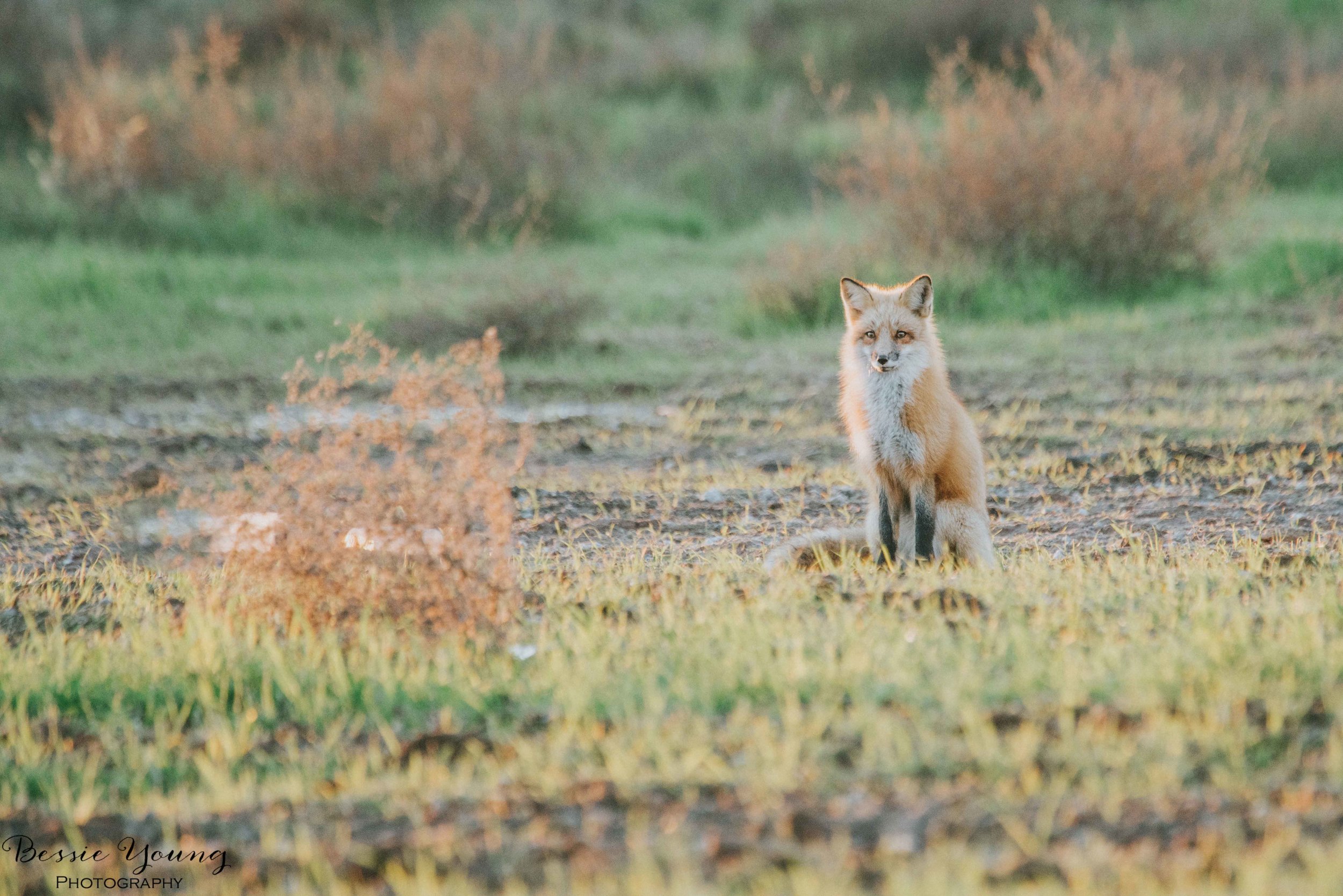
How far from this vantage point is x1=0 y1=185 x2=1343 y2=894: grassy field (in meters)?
2.60

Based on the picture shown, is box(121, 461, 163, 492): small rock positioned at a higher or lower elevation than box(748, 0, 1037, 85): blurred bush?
lower

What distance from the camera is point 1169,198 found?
11602mm

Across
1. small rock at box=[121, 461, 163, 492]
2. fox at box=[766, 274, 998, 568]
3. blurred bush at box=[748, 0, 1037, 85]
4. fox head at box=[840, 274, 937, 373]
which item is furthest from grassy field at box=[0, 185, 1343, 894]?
blurred bush at box=[748, 0, 1037, 85]

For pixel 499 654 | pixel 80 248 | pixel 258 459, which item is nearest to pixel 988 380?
pixel 258 459

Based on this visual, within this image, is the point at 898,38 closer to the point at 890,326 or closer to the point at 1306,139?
the point at 1306,139

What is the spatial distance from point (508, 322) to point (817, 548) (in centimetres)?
613

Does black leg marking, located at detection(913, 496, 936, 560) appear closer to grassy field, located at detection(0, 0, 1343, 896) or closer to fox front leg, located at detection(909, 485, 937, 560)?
fox front leg, located at detection(909, 485, 937, 560)

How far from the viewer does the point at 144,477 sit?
23.4 feet

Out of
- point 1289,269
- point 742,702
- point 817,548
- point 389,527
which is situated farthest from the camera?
point 1289,269

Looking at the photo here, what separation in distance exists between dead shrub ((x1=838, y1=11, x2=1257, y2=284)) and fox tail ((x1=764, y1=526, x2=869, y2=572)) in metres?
7.22

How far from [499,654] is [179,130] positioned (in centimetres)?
1287

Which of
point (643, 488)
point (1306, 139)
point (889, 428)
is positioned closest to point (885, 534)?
point (889, 428)

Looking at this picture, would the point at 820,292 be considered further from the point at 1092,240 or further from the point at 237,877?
the point at 237,877
